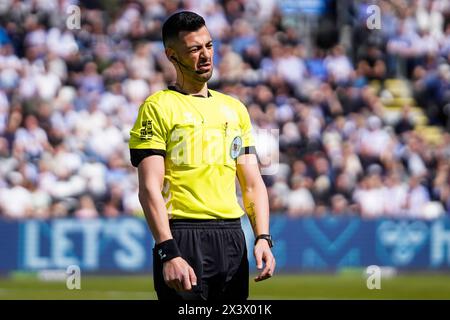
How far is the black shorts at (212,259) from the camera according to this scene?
6.29 meters

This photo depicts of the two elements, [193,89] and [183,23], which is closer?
[183,23]

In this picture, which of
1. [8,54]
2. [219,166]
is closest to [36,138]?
[8,54]

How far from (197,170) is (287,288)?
35.1 feet

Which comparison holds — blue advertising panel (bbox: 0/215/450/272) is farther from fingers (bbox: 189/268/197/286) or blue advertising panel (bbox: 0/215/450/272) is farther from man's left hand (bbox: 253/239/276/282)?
fingers (bbox: 189/268/197/286)

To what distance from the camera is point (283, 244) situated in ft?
60.8

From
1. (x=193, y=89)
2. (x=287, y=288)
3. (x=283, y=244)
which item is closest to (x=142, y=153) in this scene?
(x=193, y=89)

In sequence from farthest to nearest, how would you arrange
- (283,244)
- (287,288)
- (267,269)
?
1. (283,244)
2. (287,288)
3. (267,269)

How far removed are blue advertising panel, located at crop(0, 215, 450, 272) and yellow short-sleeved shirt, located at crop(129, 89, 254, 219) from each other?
11498 mm

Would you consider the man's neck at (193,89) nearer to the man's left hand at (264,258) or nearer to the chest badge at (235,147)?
the chest badge at (235,147)

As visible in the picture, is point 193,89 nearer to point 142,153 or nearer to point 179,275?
point 142,153

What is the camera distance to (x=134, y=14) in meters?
21.5

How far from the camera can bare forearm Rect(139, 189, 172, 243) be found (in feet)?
20.0

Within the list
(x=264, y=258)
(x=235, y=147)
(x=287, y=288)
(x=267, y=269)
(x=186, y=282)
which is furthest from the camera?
(x=287, y=288)

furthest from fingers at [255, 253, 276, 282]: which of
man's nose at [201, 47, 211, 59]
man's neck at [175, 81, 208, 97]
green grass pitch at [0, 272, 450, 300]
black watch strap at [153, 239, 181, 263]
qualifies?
green grass pitch at [0, 272, 450, 300]
